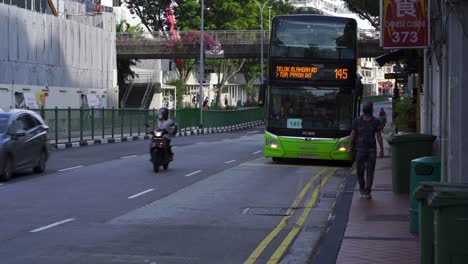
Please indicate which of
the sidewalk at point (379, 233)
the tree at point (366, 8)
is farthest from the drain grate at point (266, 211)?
the tree at point (366, 8)

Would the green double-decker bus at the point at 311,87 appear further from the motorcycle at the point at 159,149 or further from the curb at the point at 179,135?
the curb at the point at 179,135

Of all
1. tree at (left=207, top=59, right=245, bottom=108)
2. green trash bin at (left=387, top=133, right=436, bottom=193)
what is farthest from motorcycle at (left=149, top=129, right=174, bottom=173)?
tree at (left=207, top=59, right=245, bottom=108)

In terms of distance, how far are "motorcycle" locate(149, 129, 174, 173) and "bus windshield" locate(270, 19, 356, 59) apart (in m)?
4.50

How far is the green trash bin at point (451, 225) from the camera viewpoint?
21.2 feet

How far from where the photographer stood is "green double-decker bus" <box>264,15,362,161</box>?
24.0 metres

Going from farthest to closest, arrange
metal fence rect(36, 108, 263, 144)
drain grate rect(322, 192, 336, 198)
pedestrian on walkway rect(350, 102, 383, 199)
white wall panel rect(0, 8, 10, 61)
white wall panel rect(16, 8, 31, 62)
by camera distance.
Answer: white wall panel rect(16, 8, 31, 62) < white wall panel rect(0, 8, 10, 61) < metal fence rect(36, 108, 263, 144) < drain grate rect(322, 192, 336, 198) < pedestrian on walkway rect(350, 102, 383, 199)

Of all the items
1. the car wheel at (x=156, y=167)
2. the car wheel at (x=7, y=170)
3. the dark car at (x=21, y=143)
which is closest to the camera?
the car wheel at (x=7, y=170)

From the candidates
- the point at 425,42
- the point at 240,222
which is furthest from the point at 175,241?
the point at 425,42

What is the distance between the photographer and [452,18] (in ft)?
39.1

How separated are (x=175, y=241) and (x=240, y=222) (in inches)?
88.1

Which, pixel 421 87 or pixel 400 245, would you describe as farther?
pixel 421 87

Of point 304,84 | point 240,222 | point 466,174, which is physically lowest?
point 240,222

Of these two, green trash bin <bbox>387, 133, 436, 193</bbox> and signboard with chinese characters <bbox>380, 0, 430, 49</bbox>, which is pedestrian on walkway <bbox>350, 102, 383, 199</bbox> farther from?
signboard with chinese characters <bbox>380, 0, 430, 49</bbox>

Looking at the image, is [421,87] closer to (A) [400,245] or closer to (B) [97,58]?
(A) [400,245]
